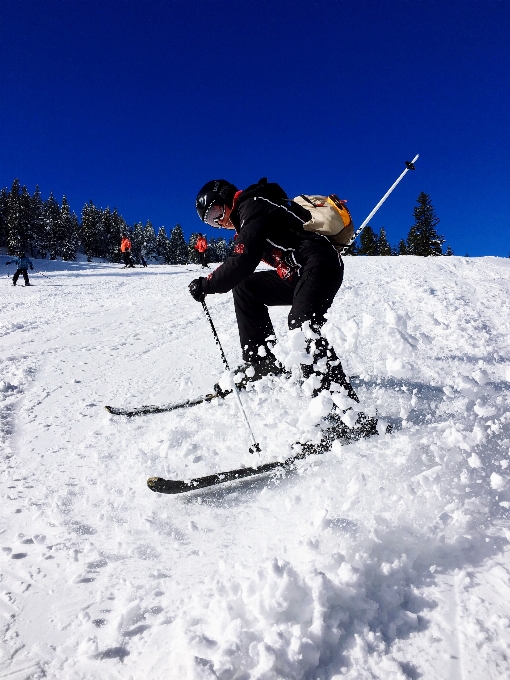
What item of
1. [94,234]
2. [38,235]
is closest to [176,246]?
[94,234]

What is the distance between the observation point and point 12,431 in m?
3.25

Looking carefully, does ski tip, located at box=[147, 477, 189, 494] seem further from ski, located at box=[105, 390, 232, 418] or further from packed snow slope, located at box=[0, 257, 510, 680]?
ski, located at box=[105, 390, 232, 418]

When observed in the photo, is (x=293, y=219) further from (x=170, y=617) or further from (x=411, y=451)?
(x=170, y=617)

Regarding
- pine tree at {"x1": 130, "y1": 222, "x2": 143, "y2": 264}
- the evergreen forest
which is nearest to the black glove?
the evergreen forest

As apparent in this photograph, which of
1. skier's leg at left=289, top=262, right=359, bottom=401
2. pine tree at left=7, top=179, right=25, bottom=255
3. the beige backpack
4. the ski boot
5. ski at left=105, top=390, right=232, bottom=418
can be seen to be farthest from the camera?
pine tree at left=7, top=179, right=25, bottom=255

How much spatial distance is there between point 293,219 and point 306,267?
1.37ft

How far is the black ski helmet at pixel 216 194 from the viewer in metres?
3.51

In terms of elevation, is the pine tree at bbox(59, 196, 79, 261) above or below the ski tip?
above

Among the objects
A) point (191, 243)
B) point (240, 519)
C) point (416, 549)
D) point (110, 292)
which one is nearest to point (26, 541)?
point (240, 519)

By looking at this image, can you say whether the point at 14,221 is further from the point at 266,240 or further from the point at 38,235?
the point at 266,240

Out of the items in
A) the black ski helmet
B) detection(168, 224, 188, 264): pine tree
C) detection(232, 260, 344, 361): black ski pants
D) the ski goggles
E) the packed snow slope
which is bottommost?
the packed snow slope

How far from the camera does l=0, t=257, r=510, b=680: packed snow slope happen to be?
1376 mm

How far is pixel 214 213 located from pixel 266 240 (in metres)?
0.72

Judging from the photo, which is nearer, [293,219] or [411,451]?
[411,451]
